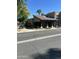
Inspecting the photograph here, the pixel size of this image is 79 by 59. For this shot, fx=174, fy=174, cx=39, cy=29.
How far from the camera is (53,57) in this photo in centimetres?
830

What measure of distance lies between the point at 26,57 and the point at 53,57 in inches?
50.7
